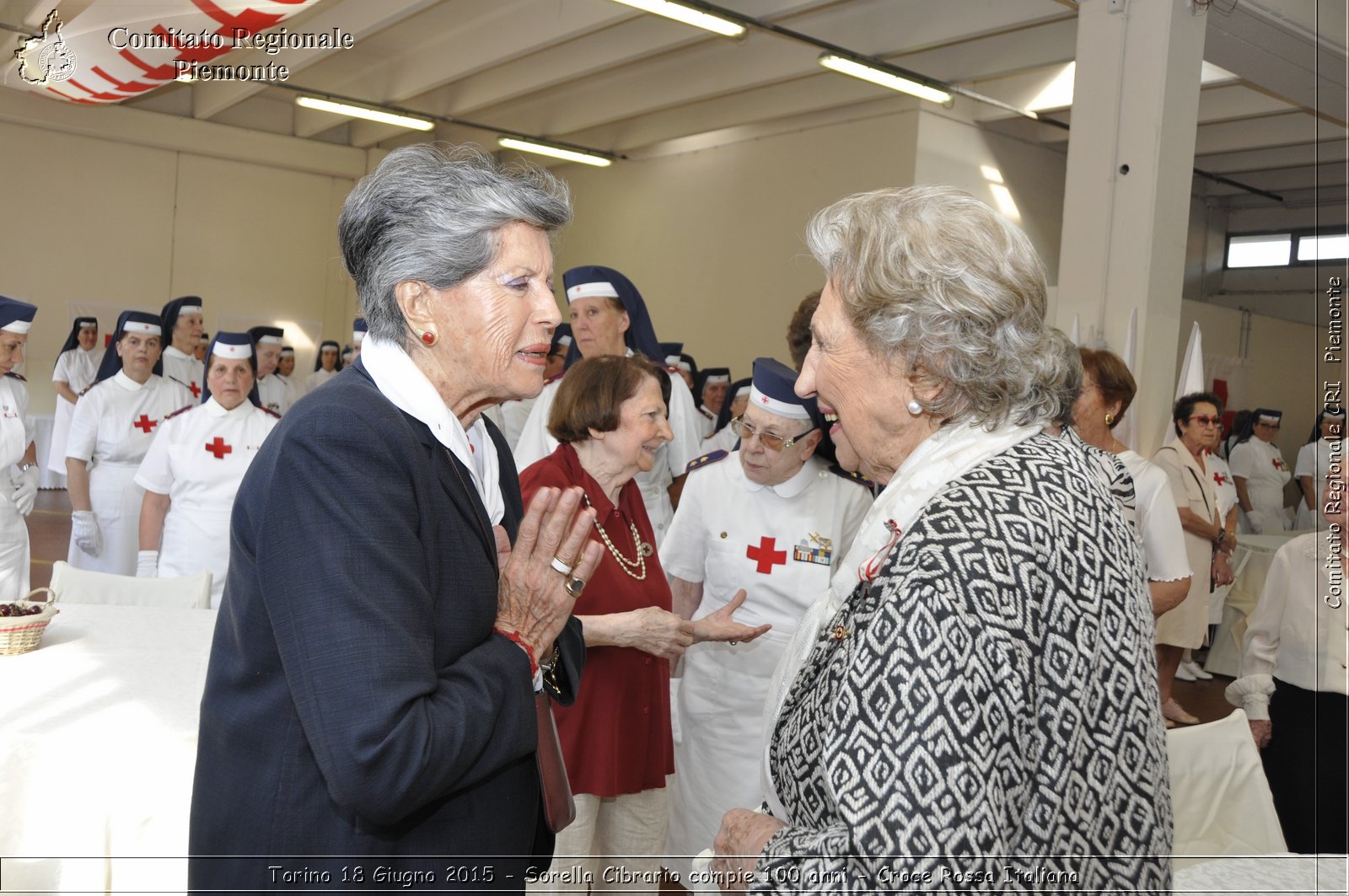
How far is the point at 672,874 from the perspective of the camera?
335cm

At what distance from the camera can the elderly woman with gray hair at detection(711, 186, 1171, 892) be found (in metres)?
0.99

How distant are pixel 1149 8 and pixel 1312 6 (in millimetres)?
1264

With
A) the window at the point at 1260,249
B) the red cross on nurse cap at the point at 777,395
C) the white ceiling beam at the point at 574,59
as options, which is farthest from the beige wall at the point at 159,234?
the window at the point at 1260,249

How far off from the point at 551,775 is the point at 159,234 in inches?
560

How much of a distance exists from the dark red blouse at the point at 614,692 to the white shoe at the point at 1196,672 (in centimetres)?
590

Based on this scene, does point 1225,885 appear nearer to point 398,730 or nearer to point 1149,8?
point 398,730

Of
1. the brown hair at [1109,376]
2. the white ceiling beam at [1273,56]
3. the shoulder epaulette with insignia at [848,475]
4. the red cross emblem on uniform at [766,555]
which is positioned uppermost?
the white ceiling beam at [1273,56]

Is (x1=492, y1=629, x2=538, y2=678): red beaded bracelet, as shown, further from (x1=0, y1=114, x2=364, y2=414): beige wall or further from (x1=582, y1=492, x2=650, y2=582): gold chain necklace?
(x1=0, y1=114, x2=364, y2=414): beige wall

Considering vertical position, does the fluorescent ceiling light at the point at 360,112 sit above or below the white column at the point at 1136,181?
above

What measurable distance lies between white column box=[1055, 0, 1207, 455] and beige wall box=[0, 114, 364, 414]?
29.9 feet

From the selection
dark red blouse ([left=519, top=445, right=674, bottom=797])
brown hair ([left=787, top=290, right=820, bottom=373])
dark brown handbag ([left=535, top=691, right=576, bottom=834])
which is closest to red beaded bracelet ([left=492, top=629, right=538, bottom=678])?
dark brown handbag ([left=535, top=691, right=576, bottom=834])

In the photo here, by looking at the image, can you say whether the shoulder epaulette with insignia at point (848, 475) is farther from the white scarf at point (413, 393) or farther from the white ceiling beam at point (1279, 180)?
the white ceiling beam at point (1279, 180)

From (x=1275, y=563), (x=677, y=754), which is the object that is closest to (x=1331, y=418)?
(x=1275, y=563)

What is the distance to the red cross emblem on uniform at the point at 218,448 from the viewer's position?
4625 millimetres
